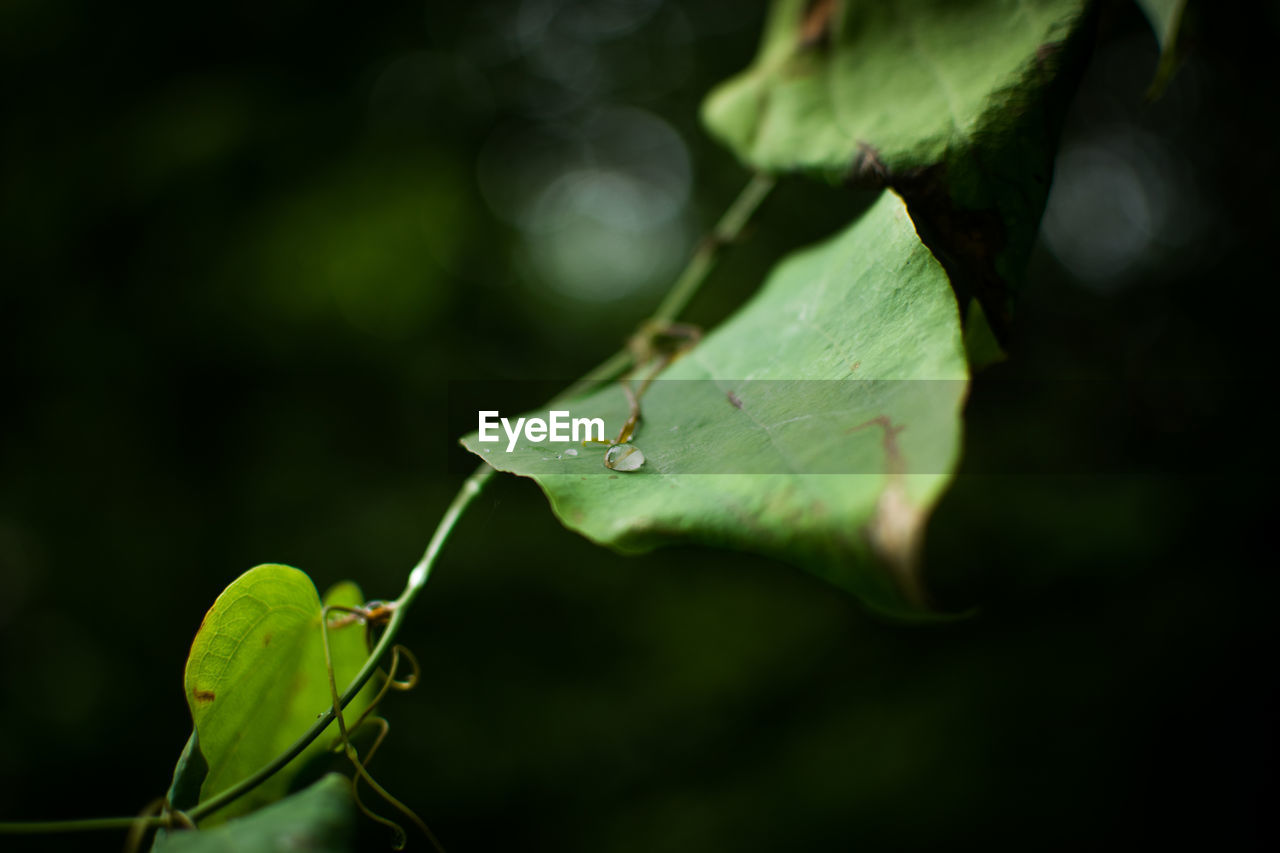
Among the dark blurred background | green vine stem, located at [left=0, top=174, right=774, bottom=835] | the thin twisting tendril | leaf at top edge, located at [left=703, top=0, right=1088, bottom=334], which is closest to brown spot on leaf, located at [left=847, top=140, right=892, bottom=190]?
leaf at top edge, located at [left=703, top=0, right=1088, bottom=334]

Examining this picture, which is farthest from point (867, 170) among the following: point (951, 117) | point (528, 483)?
point (528, 483)

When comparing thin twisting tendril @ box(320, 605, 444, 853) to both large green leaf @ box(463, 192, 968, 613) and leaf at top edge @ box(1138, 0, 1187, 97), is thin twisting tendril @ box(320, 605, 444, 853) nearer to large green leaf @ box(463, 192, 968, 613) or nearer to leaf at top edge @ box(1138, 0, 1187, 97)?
large green leaf @ box(463, 192, 968, 613)

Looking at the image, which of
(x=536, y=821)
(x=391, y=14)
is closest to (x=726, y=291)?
(x=391, y=14)

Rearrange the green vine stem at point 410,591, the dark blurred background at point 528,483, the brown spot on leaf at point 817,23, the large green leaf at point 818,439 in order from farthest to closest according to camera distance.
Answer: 1. the dark blurred background at point 528,483
2. the brown spot on leaf at point 817,23
3. the green vine stem at point 410,591
4. the large green leaf at point 818,439

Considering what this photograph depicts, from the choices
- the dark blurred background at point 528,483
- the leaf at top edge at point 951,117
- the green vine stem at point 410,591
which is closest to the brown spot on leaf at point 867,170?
the leaf at top edge at point 951,117

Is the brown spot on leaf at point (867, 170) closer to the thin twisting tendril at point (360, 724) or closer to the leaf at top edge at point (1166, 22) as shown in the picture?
the leaf at top edge at point (1166, 22)

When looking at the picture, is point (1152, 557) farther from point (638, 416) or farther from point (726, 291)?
point (638, 416)
